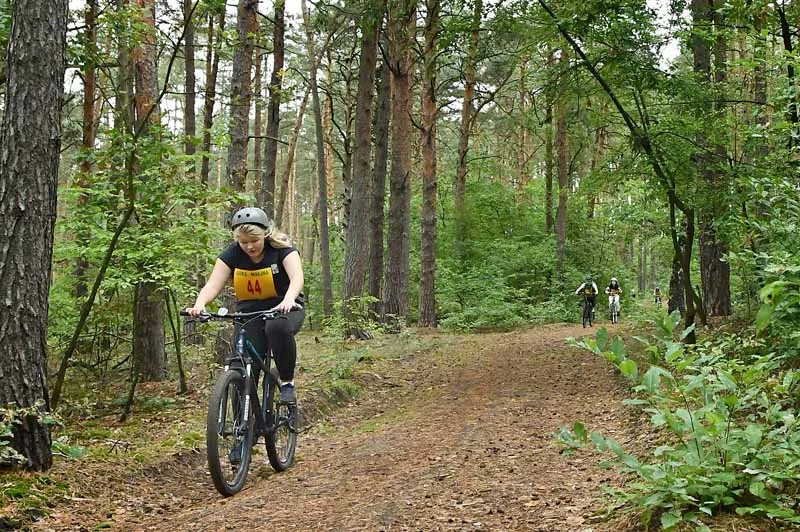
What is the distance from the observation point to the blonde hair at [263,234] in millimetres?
5305

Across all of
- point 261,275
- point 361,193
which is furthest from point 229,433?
point 361,193

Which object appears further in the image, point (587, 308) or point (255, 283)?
point (587, 308)

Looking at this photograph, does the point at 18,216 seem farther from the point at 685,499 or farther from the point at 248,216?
the point at 685,499

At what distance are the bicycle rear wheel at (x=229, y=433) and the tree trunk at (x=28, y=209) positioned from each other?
4.17 feet

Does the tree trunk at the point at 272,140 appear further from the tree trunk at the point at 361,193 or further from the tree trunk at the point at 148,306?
the tree trunk at the point at 148,306

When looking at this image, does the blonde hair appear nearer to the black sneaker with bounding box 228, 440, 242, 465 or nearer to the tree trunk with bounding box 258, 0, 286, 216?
the black sneaker with bounding box 228, 440, 242, 465

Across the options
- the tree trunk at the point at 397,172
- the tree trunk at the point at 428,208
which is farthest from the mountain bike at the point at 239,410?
the tree trunk at the point at 428,208

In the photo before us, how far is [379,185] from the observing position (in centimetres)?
1716

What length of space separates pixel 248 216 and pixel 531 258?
23.6 m

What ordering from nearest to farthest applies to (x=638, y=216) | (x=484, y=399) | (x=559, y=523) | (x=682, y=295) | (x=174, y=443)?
1. (x=559, y=523)
2. (x=174, y=443)
3. (x=484, y=399)
4. (x=682, y=295)
5. (x=638, y=216)

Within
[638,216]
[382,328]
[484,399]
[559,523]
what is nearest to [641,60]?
[484,399]

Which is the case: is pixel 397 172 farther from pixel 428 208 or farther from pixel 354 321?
pixel 354 321

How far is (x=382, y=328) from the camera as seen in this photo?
15664 mm

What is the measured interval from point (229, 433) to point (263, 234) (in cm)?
152
